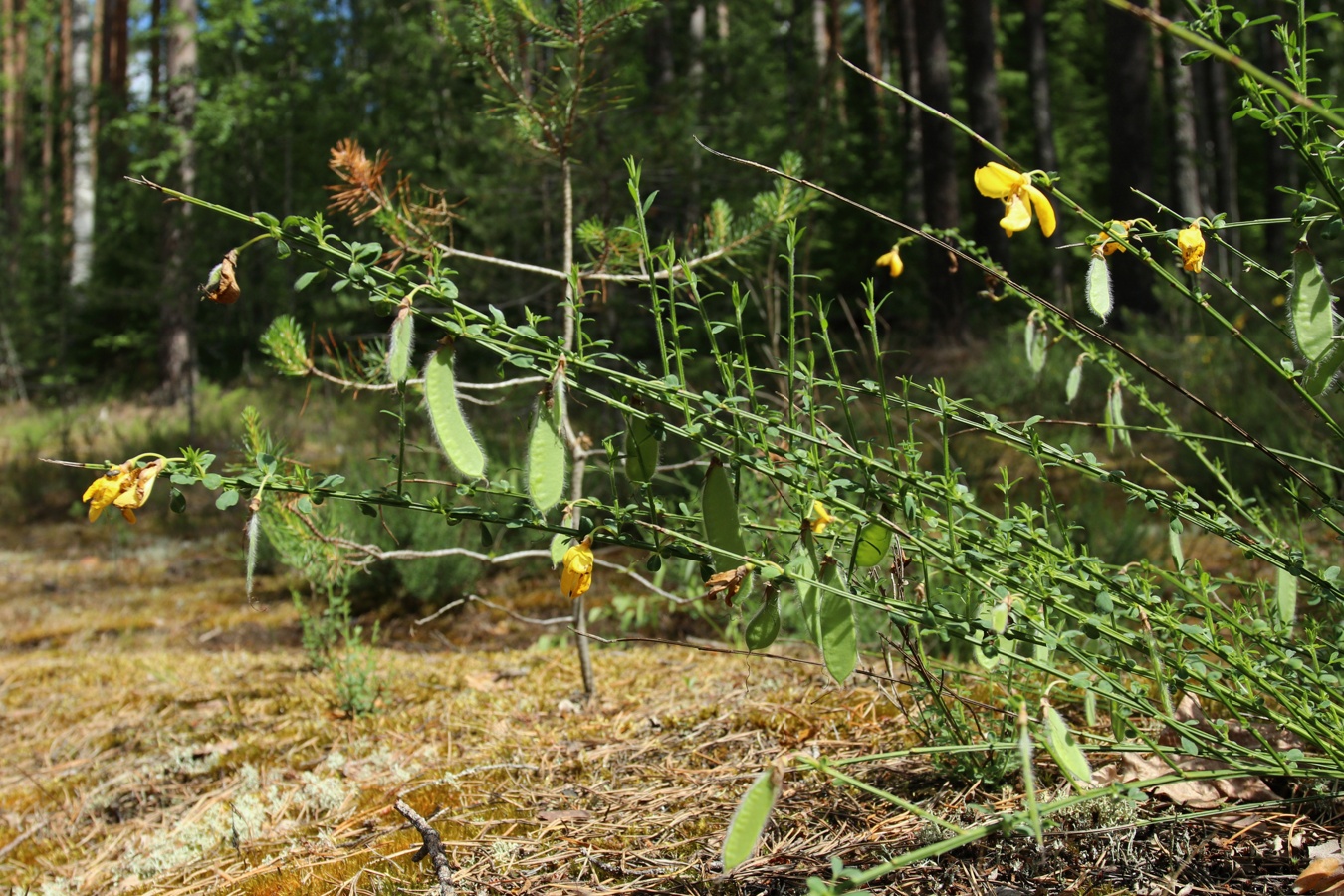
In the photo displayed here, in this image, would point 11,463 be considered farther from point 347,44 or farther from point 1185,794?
point 347,44

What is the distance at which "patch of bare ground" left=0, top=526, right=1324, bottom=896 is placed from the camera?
121cm

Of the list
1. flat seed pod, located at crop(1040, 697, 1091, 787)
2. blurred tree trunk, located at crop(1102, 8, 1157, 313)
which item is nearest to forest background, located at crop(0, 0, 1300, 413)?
blurred tree trunk, located at crop(1102, 8, 1157, 313)

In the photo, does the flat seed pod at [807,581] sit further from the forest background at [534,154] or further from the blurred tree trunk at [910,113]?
the blurred tree trunk at [910,113]

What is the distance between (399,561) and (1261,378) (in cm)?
433

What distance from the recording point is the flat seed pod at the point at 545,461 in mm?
887

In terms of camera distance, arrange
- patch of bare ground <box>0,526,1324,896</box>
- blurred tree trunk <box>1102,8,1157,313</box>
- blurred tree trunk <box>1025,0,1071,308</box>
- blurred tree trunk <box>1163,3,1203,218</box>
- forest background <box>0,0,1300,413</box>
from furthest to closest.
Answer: blurred tree trunk <box>1025,0,1071,308</box> < blurred tree trunk <box>1163,3,1203,218</box> < blurred tree trunk <box>1102,8,1157,313</box> < forest background <box>0,0,1300,413</box> < patch of bare ground <box>0,526,1324,896</box>

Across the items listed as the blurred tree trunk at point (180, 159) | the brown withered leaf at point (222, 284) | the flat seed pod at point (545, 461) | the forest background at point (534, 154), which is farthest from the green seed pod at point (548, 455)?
the blurred tree trunk at point (180, 159)

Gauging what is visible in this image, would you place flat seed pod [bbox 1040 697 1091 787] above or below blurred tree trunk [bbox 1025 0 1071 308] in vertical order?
below

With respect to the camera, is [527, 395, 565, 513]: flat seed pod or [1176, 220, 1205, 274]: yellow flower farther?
[1176, 220, 1205, 274]: yellow flower

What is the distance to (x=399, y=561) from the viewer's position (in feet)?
11.7

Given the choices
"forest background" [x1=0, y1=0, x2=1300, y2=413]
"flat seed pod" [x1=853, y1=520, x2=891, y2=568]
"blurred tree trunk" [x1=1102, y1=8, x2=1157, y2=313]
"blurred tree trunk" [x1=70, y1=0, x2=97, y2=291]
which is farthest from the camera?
"blurred tree trunk" [x1=70, y1=0, x2=97, y2=291]

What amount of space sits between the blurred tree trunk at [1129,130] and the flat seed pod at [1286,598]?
7.18 metres

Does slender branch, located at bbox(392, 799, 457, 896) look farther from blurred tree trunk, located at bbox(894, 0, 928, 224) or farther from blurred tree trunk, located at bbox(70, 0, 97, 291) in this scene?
blurred tree trunk, located at bbox(70, 0, 97, 291)

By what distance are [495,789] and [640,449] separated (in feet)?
2.98
